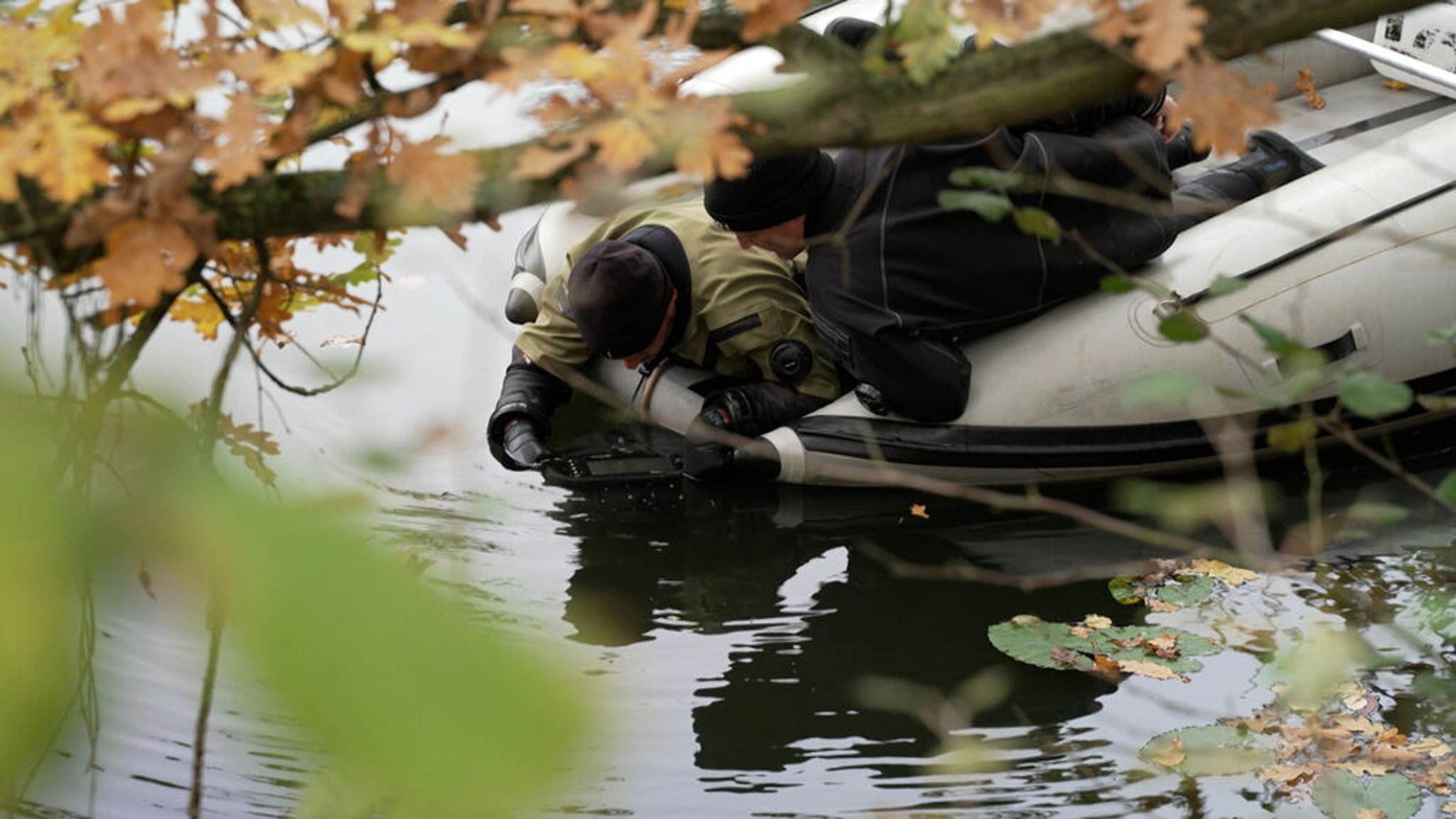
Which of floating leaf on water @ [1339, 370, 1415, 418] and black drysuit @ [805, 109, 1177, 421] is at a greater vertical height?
black drysuit @ [805, 109, 1177, 421]

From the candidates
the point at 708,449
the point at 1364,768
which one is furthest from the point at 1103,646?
the point at 708,449

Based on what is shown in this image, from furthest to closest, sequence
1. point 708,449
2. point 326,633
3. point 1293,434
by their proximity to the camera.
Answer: point 708,449 < point 1293,434 < point 326,633

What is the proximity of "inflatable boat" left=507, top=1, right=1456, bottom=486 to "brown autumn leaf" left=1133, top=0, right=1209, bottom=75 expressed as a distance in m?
2.37

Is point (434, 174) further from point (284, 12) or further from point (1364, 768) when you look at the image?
point (1364, 768)

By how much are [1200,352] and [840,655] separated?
1303 mm

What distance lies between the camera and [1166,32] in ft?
5.32

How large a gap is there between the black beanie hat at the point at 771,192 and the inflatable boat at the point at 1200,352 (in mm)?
440

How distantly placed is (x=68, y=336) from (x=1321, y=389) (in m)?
3.69

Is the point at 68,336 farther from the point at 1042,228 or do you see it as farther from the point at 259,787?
the point at 259,787

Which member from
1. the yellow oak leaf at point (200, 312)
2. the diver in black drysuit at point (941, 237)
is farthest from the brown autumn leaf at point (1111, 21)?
the diver in black drysuit at point (941, 237)

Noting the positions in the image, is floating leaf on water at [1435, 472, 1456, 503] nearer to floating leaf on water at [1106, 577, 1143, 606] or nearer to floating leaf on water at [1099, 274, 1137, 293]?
floating leaf on water at [1099, 274, 1137, 293]

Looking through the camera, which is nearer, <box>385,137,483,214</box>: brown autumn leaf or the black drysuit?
<box>385,137,483,214</box>: brown autumn leaf

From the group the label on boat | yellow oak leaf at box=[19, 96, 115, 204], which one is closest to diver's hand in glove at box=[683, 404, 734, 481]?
the label on boat

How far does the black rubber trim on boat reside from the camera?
4375 mm
